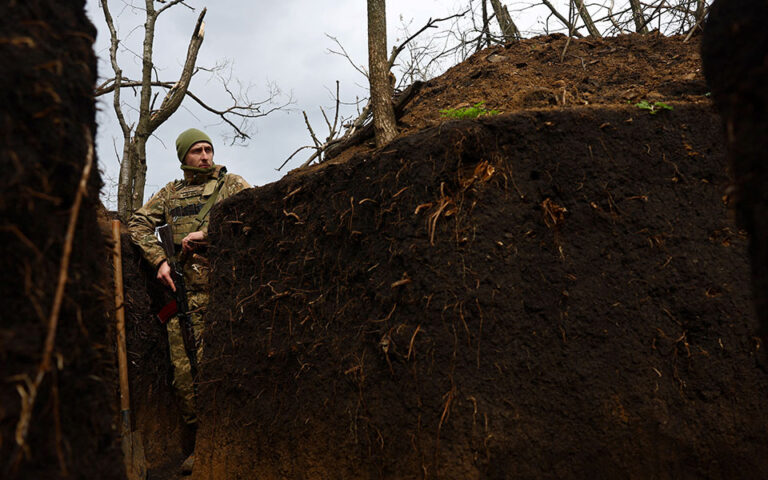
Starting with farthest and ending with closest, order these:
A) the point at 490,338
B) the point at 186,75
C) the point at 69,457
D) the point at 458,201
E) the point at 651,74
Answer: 1. the point at 186,75
2. the point at 651,74
3. the point at 458,201
4. the point at 490,338
5. the point at 69,457

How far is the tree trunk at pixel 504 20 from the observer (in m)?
6.60

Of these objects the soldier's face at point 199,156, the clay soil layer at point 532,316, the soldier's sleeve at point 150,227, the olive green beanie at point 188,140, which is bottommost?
the clay soil layer at point 532,316

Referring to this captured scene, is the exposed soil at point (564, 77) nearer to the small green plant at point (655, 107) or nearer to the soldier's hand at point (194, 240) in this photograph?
the small green plant at point (655, 107)

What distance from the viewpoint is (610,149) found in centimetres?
299

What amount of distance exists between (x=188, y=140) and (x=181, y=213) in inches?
32.7

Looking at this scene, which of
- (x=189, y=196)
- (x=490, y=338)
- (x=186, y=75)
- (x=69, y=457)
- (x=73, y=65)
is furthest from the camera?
(x=186, y=75)

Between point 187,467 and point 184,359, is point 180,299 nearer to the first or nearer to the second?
point 184,359

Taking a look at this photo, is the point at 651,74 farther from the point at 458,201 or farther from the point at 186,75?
the point at 186,75

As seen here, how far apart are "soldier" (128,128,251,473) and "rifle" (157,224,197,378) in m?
0.05

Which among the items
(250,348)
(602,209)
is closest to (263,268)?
(250,348)

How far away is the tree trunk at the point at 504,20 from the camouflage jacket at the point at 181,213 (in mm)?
4021

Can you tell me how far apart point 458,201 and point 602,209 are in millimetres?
848

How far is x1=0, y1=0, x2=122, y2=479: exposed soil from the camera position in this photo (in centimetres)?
118

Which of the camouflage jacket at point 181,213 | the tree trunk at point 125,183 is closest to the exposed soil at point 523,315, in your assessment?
the camouflage jacket at point 181,213
